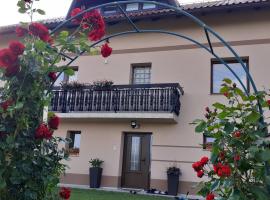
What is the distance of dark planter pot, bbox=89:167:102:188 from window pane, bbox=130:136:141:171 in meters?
1.34

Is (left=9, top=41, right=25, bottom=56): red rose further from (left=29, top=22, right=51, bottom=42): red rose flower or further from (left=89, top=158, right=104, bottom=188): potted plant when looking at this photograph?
(left=89, top=158, right=104, bottom=188): potted plant

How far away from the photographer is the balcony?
488 inches

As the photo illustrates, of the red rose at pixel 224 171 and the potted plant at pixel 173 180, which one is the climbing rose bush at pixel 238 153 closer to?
the red rose at pixel 224 171

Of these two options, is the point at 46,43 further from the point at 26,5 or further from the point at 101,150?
the point at 101,150

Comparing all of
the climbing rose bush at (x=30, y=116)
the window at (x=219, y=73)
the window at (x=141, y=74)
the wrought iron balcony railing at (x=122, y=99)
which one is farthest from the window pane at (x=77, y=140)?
the climbing rose bush at (x=30, y=116)

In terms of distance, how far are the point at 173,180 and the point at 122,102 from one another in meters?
3.60

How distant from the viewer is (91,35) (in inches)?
136

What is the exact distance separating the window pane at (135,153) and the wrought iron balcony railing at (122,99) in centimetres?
140

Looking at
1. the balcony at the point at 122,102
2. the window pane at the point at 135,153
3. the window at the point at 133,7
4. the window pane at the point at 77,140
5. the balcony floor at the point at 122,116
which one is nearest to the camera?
the balcony floor at the point at 122,116

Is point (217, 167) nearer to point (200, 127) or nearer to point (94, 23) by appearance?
point (200, 127)

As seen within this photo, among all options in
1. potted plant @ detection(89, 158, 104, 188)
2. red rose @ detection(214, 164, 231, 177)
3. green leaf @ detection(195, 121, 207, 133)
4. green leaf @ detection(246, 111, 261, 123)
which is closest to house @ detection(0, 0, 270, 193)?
potted plant @ detection(89, 158, 104, 188)

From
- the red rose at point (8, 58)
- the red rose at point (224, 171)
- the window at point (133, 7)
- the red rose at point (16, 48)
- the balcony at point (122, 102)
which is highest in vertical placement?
the window at point (133, 7)

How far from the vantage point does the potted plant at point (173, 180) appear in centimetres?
1183

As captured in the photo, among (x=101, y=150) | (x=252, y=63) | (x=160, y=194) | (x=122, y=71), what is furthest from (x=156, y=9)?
(x=160, y=194)
